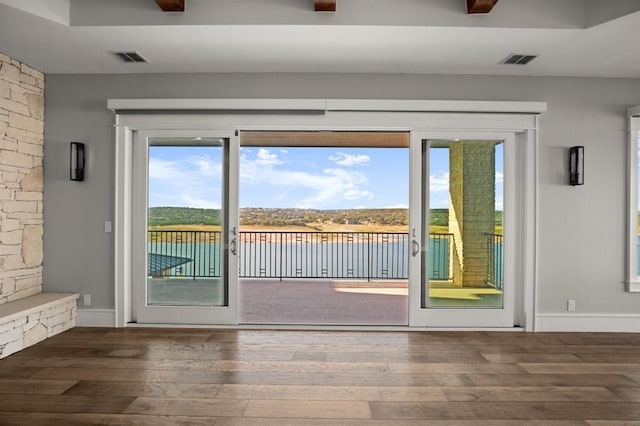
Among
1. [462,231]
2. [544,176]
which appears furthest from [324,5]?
[544,176]

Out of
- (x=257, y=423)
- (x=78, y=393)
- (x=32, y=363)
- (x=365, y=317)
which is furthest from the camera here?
(x=365, y=317)

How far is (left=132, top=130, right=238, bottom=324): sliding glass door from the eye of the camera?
16.5 ft

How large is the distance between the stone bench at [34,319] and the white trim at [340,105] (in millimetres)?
2110

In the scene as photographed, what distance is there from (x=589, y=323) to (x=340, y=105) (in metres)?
3.48

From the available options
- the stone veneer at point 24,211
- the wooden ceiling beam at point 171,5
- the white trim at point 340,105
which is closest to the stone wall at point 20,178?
the stone veneer at point 24,211

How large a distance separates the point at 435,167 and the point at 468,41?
139 cm

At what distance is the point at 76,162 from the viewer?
495 centimetres

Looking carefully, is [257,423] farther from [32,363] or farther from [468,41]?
[468,41]

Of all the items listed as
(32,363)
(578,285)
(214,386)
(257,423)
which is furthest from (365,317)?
(32,363)

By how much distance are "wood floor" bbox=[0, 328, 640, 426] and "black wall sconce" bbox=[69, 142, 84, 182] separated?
161cm

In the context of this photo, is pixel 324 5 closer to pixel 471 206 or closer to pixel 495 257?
pixel 471 206

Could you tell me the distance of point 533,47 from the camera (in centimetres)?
416

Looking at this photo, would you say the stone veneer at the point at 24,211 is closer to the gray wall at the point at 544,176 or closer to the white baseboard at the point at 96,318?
the white baseboard at the point at 96,318

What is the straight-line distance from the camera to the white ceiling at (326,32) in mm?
3717
